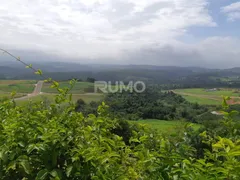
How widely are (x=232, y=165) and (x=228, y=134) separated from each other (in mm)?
445

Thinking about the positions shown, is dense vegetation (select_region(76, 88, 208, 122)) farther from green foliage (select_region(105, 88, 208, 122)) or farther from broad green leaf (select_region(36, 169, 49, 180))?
broad green leaf (select_region(36, 169, 49, 180))

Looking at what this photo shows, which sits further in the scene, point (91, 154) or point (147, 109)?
point (147, 109)

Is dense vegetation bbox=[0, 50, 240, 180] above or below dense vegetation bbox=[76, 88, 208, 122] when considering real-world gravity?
above

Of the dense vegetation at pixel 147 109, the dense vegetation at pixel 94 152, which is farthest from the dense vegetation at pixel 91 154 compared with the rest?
the dense vegetation at pixel 147 109

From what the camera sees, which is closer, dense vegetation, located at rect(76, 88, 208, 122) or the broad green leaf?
the broad green leaf

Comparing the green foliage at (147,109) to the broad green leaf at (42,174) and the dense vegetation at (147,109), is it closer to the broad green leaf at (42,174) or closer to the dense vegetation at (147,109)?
the dense vegetation at (147,109)

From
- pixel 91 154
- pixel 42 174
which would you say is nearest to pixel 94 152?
pixel 91 154

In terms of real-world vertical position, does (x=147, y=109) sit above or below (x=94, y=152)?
below

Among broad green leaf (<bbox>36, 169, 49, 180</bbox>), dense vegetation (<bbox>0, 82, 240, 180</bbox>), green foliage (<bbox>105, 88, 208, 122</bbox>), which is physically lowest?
green foliage (<bbox>105, 88, 208, 122</bbox>)

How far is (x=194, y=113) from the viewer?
52.6 m

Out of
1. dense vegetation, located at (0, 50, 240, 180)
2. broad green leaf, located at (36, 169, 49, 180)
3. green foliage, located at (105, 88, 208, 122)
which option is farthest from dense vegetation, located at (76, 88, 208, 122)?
broad green leaf, located at (36, 169, 49, 180)

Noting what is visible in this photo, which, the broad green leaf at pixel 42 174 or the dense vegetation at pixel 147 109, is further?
→ the dense vegetation at pixel 147 109

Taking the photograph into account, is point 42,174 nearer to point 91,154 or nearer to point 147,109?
point 91,154

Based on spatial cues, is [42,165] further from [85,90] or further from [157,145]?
[85,90]
